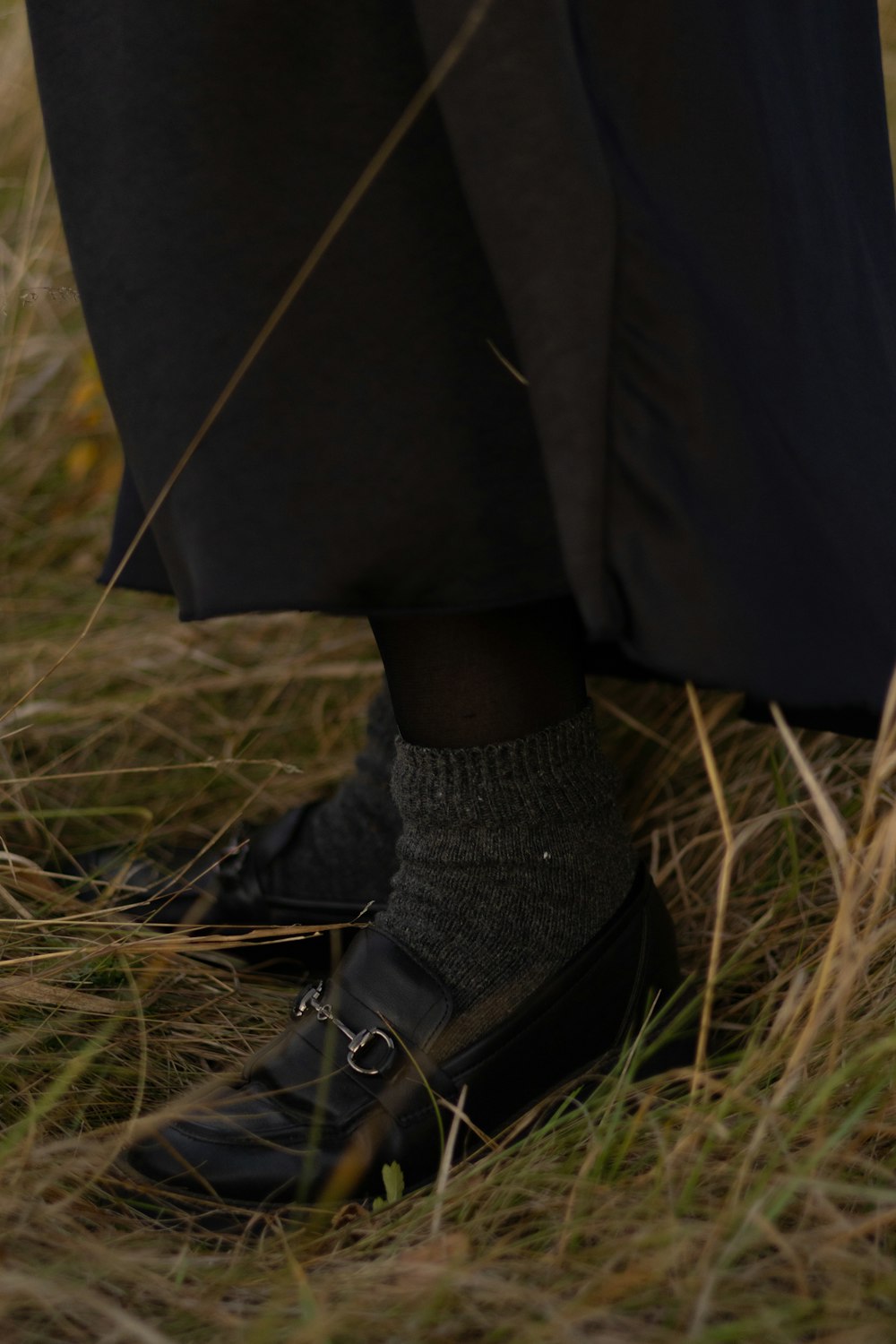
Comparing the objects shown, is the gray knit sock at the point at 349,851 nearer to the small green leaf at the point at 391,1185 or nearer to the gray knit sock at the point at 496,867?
the gray knit sock at the point at 496,867

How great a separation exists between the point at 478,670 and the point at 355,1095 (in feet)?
0.97

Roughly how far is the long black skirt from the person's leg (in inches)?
3.0

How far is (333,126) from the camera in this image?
2.15 ft

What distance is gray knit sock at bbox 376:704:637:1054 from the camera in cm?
77

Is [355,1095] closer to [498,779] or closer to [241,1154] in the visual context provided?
[241,1154]

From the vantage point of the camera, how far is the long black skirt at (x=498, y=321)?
1.92 ft

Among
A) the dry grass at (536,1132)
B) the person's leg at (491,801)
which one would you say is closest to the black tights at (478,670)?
the person's leg at (491,801)

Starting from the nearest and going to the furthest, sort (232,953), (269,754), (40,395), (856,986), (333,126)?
(333,126) → (856,986) → (232,953) → (269,754) → (40,395)

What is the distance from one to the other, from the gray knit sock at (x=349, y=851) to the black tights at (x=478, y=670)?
0.30 m

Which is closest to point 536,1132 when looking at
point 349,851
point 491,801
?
point 491,801

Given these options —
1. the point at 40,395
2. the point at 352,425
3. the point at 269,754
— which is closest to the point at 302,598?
the point at 352,425

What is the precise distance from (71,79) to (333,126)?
17 cm

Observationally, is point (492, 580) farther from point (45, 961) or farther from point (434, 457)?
point (45, 961)

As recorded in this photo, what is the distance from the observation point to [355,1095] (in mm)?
732
